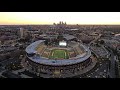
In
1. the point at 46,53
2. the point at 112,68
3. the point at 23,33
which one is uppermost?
the point at 23,33

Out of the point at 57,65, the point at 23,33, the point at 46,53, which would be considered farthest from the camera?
the point at 23,33

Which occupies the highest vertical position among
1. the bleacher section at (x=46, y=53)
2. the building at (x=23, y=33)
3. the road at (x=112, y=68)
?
the building at (x=23, y=33)

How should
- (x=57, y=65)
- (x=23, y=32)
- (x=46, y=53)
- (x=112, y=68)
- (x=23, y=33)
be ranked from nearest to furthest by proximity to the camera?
1. (x=57, y=65)
2. (x=112, y=68)
3. (x=46, y=53)
4. (x=23, y=33)
5. (x=23, y=32)

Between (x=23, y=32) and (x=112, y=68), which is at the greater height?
(x=23, y=32)

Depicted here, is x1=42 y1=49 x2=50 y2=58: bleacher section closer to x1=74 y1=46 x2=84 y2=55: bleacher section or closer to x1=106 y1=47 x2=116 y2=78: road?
x1=74 y1=46 x2=84 y2=55: bleacher section

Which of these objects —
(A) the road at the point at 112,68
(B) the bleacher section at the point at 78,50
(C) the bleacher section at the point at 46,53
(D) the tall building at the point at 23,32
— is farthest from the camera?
(D) the tall building at the point at 23,32

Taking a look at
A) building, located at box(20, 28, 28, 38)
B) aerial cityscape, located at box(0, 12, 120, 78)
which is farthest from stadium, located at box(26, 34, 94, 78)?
building, located at box(20, 28, 28, 38)

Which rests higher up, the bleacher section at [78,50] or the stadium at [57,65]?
the bleacher section at [78,50]

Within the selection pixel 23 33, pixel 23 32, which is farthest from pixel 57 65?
pixel 23 32

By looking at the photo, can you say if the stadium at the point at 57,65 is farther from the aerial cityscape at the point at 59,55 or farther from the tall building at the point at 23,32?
the tall building at the point at 23,32

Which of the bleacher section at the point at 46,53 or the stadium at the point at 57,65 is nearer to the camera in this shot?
the stadium at the point at 57,65

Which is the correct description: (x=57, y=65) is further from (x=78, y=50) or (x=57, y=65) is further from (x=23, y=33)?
(x=23, y=33)

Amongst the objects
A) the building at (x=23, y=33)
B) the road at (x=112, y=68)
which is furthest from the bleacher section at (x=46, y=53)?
the building at (x=23, y=33)
